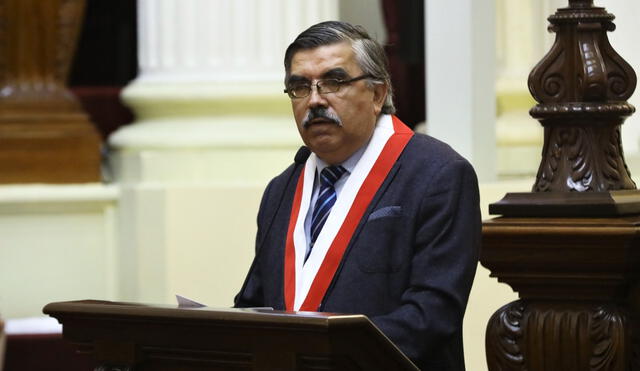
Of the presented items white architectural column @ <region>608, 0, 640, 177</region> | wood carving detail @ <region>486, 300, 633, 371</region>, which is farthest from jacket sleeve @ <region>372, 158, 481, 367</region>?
white architectural column @ <region>608, 0, 640, 177</region>

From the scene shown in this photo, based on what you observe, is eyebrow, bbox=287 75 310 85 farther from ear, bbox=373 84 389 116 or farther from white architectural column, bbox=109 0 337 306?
white architectural column, bbox=109 0 337 306

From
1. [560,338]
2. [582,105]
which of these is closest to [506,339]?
[560,338]

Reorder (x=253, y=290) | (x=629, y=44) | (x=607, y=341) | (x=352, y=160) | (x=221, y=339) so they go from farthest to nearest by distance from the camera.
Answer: (x=629, y=44)
(x=253, y=290)
(x=352, y=160)
(x=607, y=341)
(x=221, y=339)

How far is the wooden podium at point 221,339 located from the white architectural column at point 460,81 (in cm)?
320

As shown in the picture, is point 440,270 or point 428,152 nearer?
point 440,270

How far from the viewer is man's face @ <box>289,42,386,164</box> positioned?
4016 millimetres

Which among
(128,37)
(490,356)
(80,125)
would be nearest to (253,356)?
(490,356)

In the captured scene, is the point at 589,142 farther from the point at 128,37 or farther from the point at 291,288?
the point at 128,37

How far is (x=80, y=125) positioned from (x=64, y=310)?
4.01 m

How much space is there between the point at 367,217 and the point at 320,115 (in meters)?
0.29

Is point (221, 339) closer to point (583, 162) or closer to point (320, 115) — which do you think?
point (320, 115)

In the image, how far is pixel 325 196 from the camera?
4.14 meters

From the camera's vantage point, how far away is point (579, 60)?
12.9ft

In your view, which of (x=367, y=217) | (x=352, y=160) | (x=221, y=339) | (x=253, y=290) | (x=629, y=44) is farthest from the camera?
(x=629, y=44)
